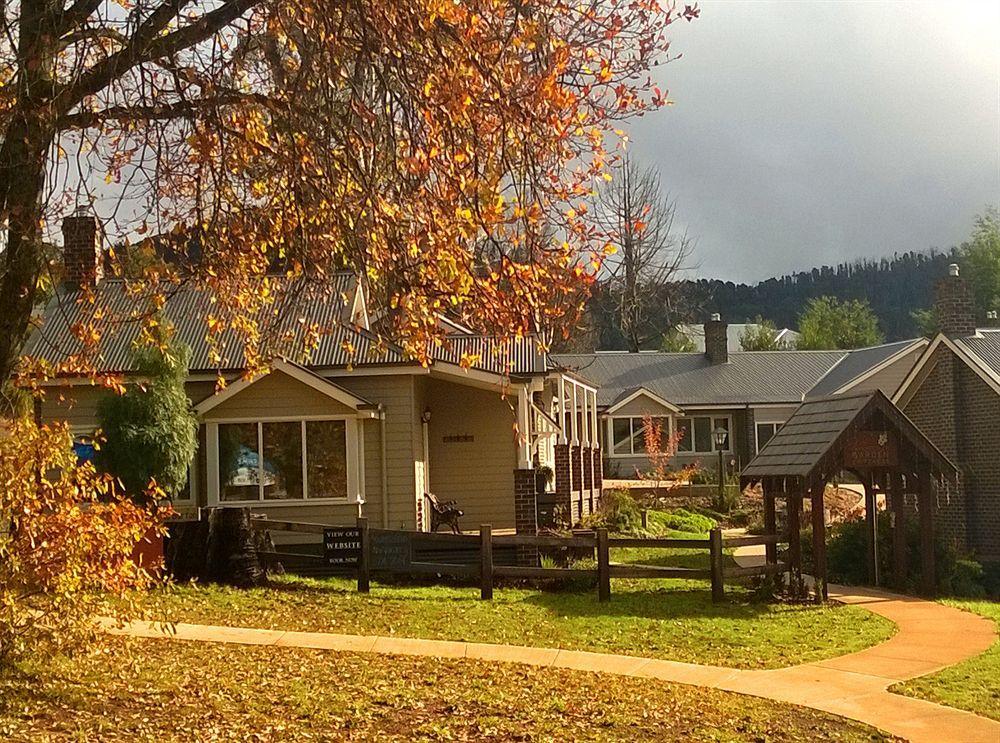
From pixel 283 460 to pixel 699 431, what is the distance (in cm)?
3074

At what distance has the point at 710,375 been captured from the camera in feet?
164

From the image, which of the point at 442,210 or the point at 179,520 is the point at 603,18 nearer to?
the point at 442,210

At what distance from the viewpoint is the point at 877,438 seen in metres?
17.1

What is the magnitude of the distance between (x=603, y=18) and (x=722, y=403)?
4018 cm

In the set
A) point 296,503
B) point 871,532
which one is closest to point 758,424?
point 871,532

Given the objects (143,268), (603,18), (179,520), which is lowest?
(179,520)

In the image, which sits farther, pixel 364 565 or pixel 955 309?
pixel 955 309

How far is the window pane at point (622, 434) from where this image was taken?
47.1 m

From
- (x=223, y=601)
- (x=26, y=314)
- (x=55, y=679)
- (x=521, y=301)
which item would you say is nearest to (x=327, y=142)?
(x=521, y=301)

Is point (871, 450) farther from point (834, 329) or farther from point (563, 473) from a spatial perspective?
point (834, 329)

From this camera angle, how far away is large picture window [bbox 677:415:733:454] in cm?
Result: 4828

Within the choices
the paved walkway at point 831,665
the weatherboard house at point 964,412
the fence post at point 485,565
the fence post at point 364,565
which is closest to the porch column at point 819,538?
the paved walkway at point 831,665

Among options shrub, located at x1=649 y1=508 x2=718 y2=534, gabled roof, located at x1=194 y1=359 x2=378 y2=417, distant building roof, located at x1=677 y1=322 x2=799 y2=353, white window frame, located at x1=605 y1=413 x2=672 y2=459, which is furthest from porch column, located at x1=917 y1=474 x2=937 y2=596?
distant building roof, located at x1=677 y1=322 x2=799 y2=353

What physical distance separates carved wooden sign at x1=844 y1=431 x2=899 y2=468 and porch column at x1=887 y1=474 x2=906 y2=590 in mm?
676
